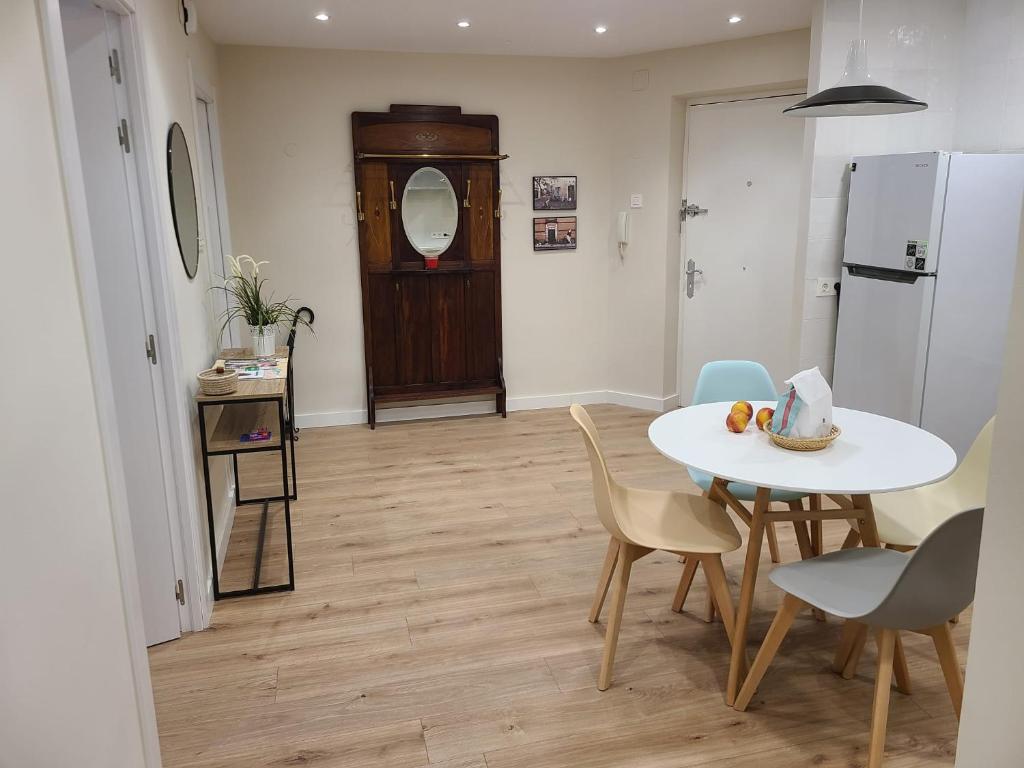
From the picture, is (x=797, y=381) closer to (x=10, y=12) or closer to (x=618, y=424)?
(x=10, y=12)

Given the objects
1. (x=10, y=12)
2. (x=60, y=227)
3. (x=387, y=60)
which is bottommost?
(x=60, y=227)

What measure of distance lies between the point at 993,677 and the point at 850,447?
151 centimetres

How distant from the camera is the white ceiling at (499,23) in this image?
394 centimetres

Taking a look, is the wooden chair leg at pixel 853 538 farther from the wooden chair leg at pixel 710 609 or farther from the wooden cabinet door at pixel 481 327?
the wooden cabinet door at pixel 481 327

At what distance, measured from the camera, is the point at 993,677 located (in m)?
1.02

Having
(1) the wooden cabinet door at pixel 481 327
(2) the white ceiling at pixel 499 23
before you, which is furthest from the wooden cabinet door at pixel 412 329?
(2) the white ceiling at pixel 499 23

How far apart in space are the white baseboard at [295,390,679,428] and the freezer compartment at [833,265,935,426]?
1.80 meters

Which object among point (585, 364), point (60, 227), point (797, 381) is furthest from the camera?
point (585, 364)

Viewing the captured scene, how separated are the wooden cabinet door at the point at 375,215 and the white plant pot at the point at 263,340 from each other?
1841mm

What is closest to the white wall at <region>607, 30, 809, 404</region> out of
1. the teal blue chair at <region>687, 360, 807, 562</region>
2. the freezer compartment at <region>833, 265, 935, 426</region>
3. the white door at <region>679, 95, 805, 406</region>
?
the white door at <region>679, 95, 805, 406</region>

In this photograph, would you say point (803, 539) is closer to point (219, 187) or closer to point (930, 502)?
point (930, 502)

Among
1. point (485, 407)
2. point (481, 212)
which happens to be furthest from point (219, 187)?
point (485, 407)

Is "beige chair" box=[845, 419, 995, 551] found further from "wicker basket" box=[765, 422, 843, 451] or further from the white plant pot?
the white plant pot

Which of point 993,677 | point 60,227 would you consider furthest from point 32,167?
point 993,677
